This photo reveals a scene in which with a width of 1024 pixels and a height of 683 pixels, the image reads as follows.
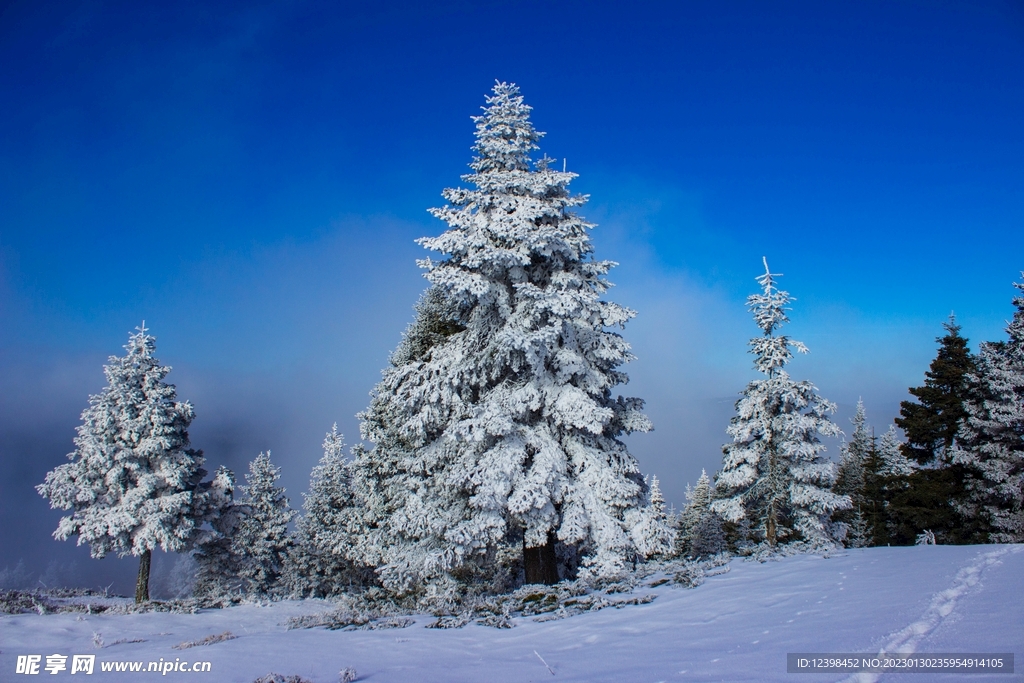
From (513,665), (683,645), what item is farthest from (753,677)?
(513,665)

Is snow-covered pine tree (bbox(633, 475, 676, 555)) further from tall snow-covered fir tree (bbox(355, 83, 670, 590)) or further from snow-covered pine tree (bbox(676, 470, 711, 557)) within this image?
snow-covered pine tree (bbox(676, 470, 711, 557))

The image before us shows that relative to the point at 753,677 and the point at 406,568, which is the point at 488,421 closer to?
the point at 406,568

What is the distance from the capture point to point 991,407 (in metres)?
24.7

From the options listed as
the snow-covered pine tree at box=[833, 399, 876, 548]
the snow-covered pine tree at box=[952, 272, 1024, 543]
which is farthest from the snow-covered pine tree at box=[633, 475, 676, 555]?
the snow-covered pine tree at box=[833, 399, 876, 548]

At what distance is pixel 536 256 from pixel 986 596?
1288cm

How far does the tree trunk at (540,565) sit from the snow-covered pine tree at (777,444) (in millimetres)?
13112

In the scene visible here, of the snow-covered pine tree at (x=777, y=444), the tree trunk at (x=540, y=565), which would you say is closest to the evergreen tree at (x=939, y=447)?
the snow-covered pine tree at (x=777, y=444)

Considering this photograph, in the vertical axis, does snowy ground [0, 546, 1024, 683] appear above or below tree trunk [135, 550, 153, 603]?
above

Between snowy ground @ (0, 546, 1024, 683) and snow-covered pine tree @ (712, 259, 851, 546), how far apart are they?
1273cm

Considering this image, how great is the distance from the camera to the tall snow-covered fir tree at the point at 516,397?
1466cm

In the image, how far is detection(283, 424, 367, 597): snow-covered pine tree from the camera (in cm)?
3212

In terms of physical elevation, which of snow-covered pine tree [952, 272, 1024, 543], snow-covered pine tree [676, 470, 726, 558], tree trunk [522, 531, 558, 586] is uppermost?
snow-covered pine tree [952, 272, 1024, 543]

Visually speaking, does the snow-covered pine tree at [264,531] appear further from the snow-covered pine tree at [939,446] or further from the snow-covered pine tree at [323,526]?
the snow-covered pine tree at [939,446]

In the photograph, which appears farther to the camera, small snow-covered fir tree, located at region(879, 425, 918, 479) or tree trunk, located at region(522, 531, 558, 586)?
small snow-covered fir tree, located at region(879, 425, 918, 479)
